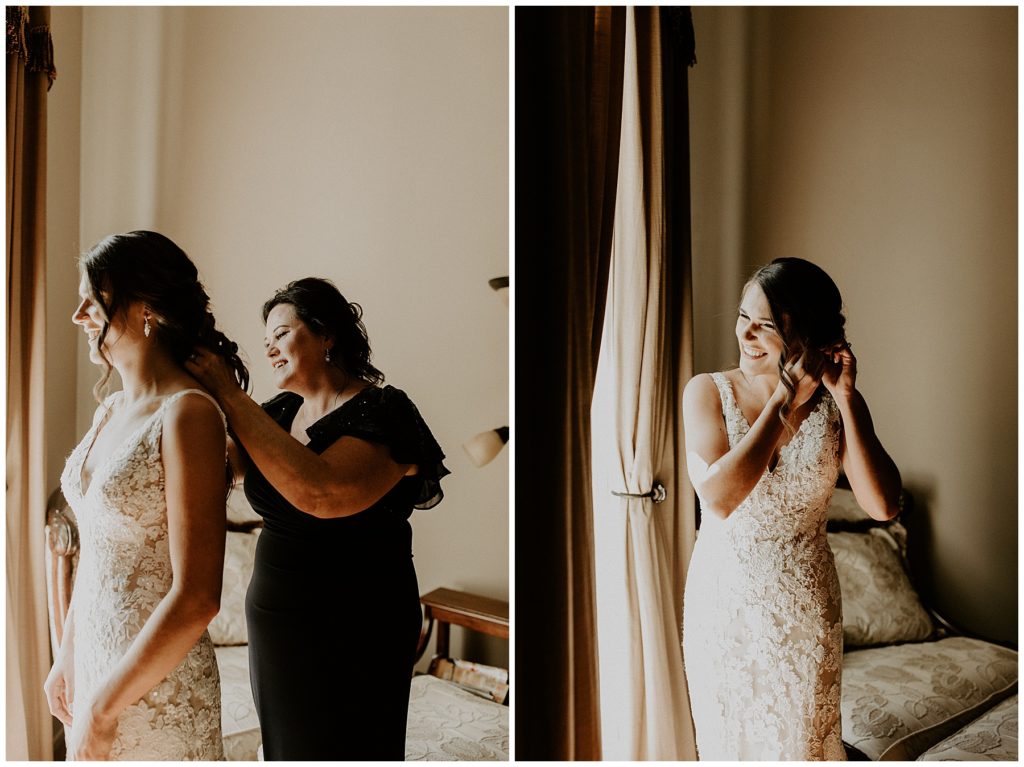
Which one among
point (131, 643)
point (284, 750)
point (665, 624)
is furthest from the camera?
point (665, 624)

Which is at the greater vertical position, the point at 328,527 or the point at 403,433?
the point at 403,433

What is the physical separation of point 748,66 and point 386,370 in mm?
1028

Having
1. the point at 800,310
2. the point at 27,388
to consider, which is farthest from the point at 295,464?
the point at 800,310

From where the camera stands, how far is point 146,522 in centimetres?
145

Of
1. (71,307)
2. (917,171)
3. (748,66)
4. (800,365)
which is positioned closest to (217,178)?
(71,307)

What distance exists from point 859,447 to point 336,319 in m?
1.12

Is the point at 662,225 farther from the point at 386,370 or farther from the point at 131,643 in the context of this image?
the point at 131,643

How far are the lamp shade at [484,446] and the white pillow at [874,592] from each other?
0.73 m

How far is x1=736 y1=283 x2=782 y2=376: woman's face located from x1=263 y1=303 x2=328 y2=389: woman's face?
2.86 ft

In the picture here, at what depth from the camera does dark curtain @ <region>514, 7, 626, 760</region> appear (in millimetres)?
1585

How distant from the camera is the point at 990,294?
Answer: 1.68 metres

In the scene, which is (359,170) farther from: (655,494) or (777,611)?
(777,611)

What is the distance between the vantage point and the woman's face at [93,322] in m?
1.52

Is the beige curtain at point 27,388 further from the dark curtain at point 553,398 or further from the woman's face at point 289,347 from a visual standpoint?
the dark curtain at point 553,398
